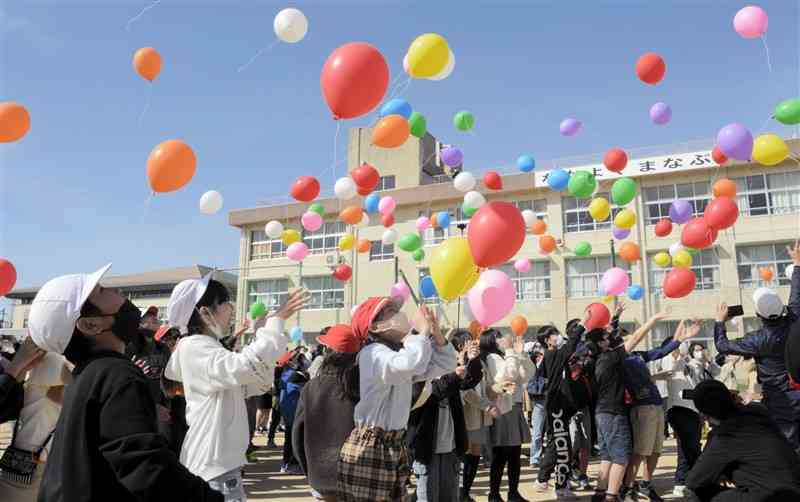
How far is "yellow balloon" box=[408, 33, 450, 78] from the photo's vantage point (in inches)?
274

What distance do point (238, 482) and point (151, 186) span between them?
171 inches

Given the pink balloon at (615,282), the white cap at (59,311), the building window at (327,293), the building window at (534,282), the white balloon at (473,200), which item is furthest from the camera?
the building window at (327,293)

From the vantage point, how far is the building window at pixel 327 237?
30734mm

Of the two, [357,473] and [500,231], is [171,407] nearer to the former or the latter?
[357,473]

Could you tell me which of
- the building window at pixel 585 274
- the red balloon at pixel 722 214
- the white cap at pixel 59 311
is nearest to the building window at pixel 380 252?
the building window at pixel 585 274

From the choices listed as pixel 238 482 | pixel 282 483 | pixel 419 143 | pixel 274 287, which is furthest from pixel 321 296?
pixel 238 482

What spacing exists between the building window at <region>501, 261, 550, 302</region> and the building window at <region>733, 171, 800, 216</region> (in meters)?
7.82

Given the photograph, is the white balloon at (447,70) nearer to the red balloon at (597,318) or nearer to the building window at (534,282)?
the red balloon at (597,318)

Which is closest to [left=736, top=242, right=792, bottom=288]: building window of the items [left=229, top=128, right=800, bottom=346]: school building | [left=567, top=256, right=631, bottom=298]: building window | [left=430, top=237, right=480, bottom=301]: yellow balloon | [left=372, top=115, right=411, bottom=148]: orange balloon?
[left=229, top=128, right=800, bottom=346]: school building

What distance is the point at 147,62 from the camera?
23.7 ft

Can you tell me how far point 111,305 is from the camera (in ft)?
6.49

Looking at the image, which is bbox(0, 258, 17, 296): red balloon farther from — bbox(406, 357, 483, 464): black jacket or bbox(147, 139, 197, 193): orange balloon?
bbox(406, 357, 483, 464): black jacket

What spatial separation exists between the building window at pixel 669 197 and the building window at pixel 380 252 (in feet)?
38.5

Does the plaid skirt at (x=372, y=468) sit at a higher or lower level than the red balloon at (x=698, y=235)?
lower
